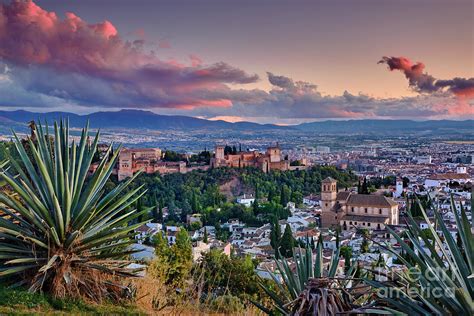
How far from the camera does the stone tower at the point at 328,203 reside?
34094 millimetres

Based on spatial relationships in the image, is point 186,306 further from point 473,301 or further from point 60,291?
point 473,301

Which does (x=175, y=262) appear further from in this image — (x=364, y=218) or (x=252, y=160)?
(x=252, y=160)

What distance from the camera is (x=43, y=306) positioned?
293cm

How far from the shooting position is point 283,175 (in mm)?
48156

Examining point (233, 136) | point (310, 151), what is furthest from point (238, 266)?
point (233, 136)

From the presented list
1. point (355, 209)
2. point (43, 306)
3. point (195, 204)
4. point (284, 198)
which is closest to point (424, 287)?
point (43, 306)

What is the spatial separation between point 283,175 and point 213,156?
7.57m

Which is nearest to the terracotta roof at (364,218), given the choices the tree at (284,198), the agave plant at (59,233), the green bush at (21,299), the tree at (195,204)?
the tree at (284,198)

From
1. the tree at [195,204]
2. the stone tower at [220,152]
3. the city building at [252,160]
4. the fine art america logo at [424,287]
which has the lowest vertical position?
the tree at [195,204]

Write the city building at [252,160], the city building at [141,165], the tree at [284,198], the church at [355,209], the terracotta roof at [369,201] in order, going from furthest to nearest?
the city building at [252,160] → the city building at [141,165] → the tree at [284,198] → the terracotta roof at [369,201] → the church at [355,209]

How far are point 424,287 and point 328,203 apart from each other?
3396 centimetres

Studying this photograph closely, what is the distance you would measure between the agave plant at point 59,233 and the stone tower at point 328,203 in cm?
3144

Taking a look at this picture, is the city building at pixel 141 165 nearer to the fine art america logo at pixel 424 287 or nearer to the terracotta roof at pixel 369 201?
the terracotta roof at pixel 369 201

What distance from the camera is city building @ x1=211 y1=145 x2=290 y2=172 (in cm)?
4919
